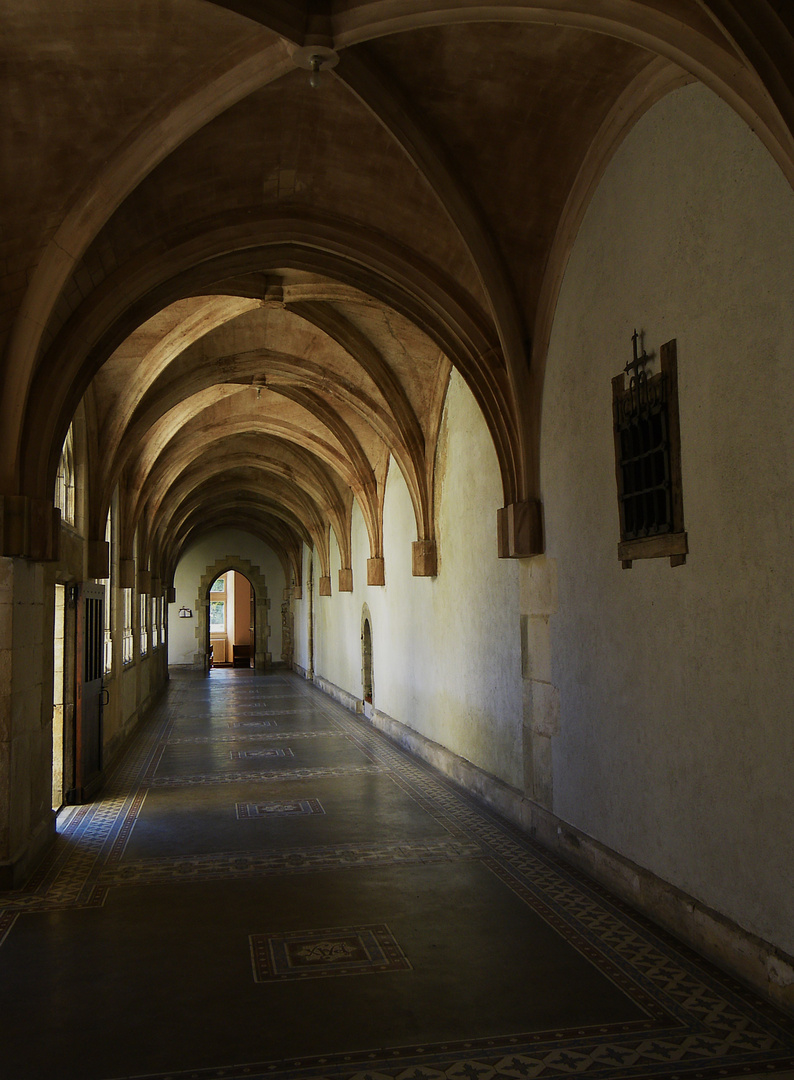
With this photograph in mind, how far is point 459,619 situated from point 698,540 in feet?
15.8

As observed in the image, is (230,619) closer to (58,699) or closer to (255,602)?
(255,602)

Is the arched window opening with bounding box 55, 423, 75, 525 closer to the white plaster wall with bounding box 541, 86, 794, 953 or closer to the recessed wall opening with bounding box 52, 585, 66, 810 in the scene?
the recessed wall opening with bounding box 52, 585, 66, 810

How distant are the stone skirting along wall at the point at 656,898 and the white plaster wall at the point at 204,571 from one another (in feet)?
71.6

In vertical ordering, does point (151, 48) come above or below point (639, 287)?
above

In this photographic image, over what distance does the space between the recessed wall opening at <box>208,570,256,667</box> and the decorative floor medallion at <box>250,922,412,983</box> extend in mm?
30197

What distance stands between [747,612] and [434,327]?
418cm

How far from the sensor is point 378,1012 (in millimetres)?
3697

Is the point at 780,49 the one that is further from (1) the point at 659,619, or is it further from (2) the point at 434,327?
(2) the point at 434,327

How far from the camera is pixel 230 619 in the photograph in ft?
122

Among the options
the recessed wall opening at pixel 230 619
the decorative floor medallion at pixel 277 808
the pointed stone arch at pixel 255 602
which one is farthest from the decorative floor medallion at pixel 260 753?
the recessed wall opening at pixel 230 619

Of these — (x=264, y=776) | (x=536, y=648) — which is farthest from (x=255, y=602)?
(x=536, y=648)

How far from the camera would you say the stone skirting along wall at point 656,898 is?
3.70m

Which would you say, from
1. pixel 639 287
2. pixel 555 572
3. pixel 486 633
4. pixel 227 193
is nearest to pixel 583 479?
pixel 555 572

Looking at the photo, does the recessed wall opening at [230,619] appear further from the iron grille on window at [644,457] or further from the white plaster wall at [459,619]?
the iron grille on window at [644,457]
